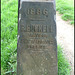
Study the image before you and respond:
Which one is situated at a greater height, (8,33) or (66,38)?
(8,33)

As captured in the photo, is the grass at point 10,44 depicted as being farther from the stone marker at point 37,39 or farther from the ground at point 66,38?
the stone marker at point 37,39

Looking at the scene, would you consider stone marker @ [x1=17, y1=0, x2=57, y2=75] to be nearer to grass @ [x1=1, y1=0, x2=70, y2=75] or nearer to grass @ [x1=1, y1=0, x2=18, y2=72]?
grass @ [x1=1, y1=0, x2=70, y2=75]

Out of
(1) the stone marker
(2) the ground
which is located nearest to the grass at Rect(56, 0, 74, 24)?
(2) the ground

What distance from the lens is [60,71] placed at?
3.53 metres

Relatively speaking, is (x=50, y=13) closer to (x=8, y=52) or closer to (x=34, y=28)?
(x=34, y=28)

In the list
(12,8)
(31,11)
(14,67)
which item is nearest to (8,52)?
(14,67)

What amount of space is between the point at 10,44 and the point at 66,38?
2.02 metres

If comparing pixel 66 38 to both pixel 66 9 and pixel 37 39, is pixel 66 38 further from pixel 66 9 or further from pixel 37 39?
pixel 37 39

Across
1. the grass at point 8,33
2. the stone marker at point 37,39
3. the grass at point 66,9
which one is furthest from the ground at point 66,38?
the grass at point 8,33

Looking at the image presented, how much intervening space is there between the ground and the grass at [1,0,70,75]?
0.33m

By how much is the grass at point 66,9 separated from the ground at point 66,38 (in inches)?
10.1

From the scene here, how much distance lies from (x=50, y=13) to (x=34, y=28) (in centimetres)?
36

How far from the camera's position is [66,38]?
5.59 metres

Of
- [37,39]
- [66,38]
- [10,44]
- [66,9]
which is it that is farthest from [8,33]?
[66,9]
